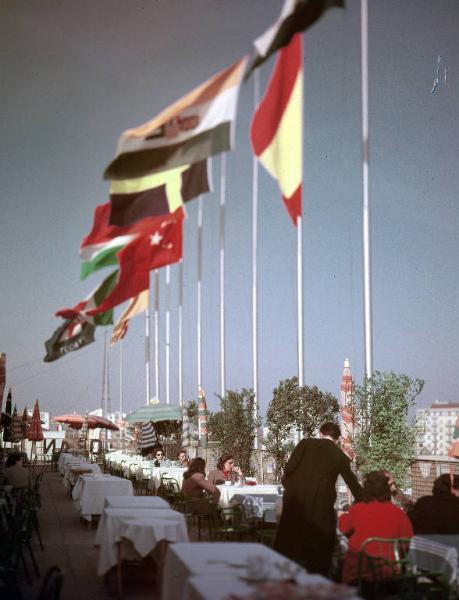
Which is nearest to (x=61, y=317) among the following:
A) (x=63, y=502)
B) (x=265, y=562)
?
(x=265, y=562)

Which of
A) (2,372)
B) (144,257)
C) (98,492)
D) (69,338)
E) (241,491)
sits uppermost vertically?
(144,257)

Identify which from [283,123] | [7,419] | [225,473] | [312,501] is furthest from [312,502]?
[7,419]

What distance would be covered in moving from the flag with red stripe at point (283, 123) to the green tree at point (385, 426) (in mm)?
3309

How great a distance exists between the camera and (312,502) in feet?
24.1

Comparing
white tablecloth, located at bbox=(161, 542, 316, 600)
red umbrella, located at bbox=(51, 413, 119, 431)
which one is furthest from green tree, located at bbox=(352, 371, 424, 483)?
red umbrella, located at bbox=(51, 413, 119, 431)

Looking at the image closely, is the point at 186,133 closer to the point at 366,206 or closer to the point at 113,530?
the point at 113,530

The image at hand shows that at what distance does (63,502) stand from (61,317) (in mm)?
9446

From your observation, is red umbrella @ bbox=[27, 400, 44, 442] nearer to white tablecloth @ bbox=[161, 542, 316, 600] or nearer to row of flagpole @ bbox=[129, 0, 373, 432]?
row of flagpole @ bbox=[129, 0, 373, 432]

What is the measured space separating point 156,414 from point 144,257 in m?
13.9

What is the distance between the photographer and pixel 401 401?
461 inches

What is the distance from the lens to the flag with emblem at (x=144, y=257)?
11.1 meters

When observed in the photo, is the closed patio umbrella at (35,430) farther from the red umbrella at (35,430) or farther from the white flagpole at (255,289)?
the white flagpole at (255,289)

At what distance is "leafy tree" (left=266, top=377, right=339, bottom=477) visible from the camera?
1698 cm

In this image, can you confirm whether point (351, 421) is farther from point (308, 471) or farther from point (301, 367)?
point (301, 367)
